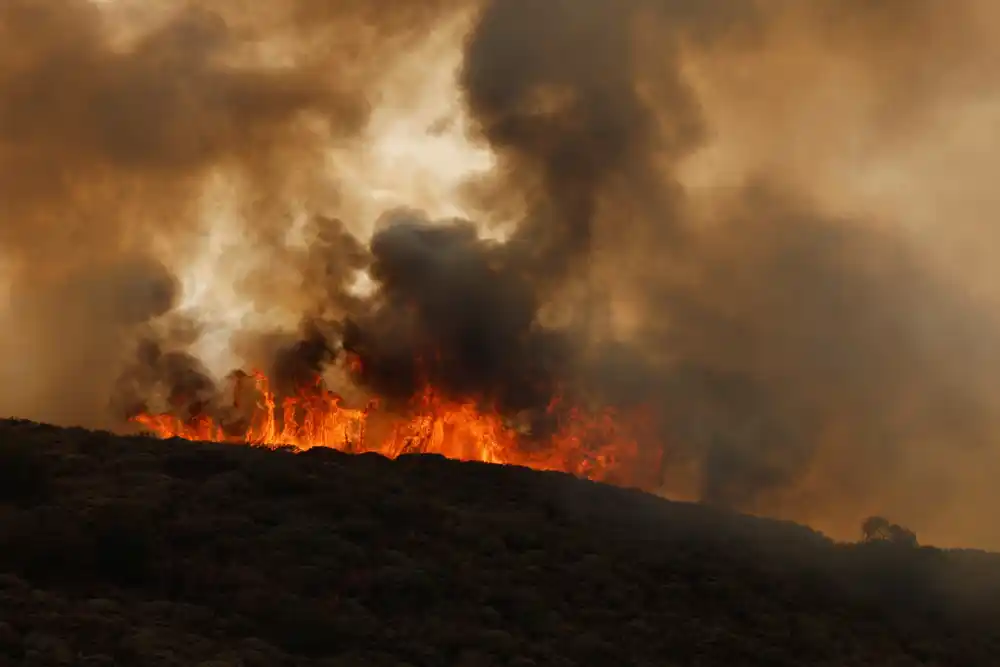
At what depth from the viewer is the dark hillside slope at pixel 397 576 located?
87.1 ft

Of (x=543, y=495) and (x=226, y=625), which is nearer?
(x=226, y=625)

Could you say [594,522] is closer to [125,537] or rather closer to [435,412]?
[125,537]

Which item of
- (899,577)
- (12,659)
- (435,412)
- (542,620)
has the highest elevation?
(435,412)

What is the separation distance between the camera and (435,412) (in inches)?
2881

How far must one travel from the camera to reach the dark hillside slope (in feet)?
87.1

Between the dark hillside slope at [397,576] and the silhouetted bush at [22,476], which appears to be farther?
the silhouetted bush at [22,476]

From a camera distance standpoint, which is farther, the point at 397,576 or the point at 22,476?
the point at 22,476

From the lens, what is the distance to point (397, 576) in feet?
103

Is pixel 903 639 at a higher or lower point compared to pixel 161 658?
higher

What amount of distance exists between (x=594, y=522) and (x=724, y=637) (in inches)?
409

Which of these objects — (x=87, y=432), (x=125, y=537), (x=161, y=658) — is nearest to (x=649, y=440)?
(x=87, y=432)

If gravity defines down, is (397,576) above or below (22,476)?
below

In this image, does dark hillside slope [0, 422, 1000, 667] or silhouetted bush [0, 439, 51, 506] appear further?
silhouetted bush [0, 439, 51, 506]

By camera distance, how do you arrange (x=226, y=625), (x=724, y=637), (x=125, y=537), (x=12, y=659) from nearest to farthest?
(x=12, y=659) < (x=226, y=625) < (x=125, y=537) < (x=724, y=637)
